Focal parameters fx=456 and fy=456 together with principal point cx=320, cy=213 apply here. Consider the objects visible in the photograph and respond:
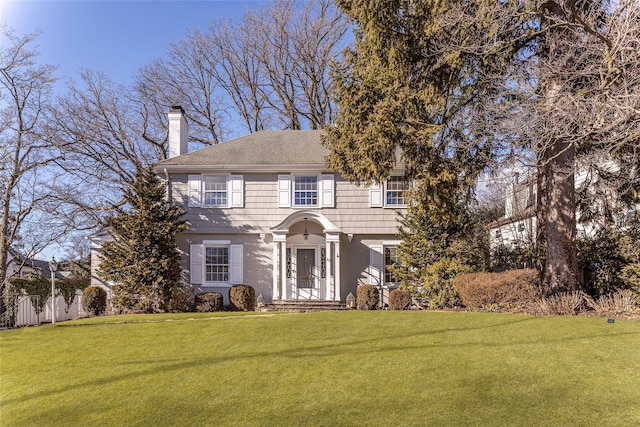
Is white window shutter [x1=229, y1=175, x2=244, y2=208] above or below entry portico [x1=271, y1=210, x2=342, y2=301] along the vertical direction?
above

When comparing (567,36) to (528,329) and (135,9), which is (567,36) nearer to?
(528,329)

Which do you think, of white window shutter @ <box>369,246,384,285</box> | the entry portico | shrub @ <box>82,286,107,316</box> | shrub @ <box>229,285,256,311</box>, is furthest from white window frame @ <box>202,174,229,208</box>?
white window shutter @ <box>369,246,384,285</box>

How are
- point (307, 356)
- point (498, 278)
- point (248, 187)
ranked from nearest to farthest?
point (307, 356), point (498, 278), point (248, 187)

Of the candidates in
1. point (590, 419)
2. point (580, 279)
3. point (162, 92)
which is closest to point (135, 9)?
point (590, 419)

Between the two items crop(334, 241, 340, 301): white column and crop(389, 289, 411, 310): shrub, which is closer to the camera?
crop(389, 289, 411, 310): shrub

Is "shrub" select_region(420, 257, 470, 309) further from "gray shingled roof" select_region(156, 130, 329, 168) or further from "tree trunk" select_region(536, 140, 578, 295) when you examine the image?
"gray shingled roof" select_region(156, 130, 329, 168)

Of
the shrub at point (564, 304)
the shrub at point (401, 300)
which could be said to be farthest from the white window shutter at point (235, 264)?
the shrub at point (564, 304)

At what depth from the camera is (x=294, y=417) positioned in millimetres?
4414

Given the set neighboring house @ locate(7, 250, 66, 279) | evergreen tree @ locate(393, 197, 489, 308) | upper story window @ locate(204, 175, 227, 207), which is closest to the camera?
evergreen tree @ locate(393, 197, 489, 308)

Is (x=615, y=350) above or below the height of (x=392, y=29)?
below

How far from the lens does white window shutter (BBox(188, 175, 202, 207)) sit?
16000 mm

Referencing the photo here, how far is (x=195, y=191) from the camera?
16.0 m

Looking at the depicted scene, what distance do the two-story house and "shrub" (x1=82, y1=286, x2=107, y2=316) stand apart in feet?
9.09

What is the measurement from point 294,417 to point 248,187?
40.2 feet
